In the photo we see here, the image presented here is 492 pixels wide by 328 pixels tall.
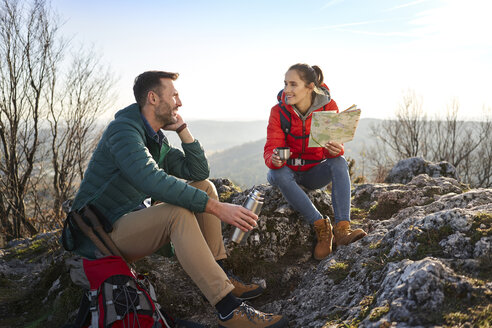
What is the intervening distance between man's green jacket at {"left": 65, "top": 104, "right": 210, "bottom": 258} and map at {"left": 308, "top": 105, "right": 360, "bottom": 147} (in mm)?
1722

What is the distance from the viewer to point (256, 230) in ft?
13.3

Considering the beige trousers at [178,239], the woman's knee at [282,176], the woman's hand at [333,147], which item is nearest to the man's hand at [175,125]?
the beige trousers at [178,239]

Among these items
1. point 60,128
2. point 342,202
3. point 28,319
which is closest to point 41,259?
point 28,319

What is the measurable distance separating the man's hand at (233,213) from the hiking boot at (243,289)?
2.86 ft

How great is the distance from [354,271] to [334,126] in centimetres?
154

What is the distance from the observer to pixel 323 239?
150 inches

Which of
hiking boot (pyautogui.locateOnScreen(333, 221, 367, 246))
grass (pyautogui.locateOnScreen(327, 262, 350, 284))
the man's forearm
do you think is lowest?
grass (pyautogui.locateOnScreen(327, 262, 350, 284))

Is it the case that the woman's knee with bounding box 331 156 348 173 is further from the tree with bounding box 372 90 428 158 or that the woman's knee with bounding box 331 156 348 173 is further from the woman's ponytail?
the tree with bounding box 372 90 428 158

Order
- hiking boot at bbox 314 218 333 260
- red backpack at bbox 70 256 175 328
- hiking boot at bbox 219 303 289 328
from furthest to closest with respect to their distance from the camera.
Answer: hiking boot at bbox 314 218 333 260 < hiking boot at bbox 219 303 289 328 < red backpack at bbox 70 256 175 328

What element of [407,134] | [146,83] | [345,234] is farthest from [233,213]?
[407,134]

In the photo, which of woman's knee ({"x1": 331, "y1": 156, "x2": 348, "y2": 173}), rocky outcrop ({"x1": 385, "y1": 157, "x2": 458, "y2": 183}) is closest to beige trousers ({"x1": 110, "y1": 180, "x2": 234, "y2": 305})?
woman's knee ({"x1": 331, "y1": 156, "x2": 348, "y2": 173})

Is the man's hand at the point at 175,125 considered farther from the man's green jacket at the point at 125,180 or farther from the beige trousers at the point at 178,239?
the beige trousers at the point at 178,239

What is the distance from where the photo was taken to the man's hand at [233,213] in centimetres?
252

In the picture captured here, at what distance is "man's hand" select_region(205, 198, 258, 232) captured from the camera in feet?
8.28
